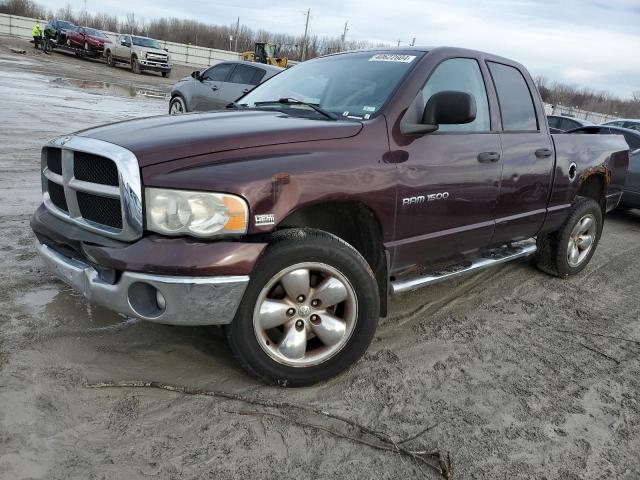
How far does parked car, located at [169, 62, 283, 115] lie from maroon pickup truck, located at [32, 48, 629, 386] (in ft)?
25.1

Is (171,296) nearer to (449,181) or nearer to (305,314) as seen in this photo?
(305,314)

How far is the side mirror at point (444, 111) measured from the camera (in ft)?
10.4

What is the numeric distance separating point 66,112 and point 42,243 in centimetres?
1129

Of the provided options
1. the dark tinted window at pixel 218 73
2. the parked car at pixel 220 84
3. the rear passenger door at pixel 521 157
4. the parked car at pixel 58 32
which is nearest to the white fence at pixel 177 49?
the parked car at pixel 58 32

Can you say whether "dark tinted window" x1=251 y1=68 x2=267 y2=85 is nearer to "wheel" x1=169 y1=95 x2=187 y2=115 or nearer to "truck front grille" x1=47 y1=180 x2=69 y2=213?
"wheel" x1=169 y1=95 x2=187 y2=115

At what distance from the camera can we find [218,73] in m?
12.3

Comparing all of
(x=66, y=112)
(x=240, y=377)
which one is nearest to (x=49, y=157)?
(x=240, y=377)

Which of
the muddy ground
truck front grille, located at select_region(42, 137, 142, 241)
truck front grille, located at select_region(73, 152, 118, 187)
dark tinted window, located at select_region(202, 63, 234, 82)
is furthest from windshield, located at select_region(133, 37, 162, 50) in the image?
truck front grille, located at select_region(73, 152, 118, 187)

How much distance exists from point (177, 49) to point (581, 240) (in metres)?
51.3

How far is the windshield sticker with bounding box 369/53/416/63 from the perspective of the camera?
3623 millimetres

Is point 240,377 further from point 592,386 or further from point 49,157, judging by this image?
point 592,386

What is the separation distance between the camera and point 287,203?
108 inches

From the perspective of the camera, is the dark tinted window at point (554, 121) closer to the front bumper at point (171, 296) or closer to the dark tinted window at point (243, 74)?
the dark tinted window at point (243, 74)

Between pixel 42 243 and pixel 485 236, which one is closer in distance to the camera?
pixel 42 243
